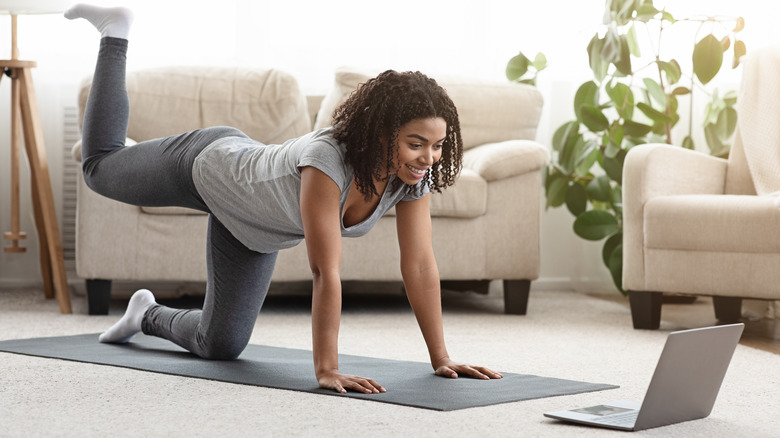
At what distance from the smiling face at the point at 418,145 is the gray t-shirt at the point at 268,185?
10 centimetres

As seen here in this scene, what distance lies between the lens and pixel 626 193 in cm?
276

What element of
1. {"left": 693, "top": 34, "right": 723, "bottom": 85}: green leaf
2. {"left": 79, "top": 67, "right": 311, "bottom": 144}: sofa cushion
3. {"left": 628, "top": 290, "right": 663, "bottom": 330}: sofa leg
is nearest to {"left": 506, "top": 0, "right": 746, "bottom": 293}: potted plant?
{"left": 693, "top": 34, "right": 723, "bottom": 85}: green leaf

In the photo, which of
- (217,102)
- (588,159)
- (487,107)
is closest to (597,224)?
(588,159)

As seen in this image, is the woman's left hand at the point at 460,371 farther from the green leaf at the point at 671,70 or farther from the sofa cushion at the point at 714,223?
the green leaf at the point at 671,70

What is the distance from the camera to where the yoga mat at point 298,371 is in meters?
1.60

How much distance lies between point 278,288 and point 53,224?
1038mm

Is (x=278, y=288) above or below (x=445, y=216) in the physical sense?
below

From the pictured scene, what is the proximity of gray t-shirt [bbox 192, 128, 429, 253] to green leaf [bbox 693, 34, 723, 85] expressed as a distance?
6.31ft

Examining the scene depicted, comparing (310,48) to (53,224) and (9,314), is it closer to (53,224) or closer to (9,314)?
(53,224)

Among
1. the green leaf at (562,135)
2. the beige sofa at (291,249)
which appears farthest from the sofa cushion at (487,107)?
the green leaf at (562,135)

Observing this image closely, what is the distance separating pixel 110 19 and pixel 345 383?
108 centimetres

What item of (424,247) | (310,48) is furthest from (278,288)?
(424,247)

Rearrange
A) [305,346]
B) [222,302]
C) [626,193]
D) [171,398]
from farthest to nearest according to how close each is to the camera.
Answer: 1. [626,193]
2. [305,346]
3. [222,302]
4. [171,398]

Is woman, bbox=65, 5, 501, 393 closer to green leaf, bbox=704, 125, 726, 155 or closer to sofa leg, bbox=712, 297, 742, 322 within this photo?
sofa leg, bbox=712, 297, 742, 322
